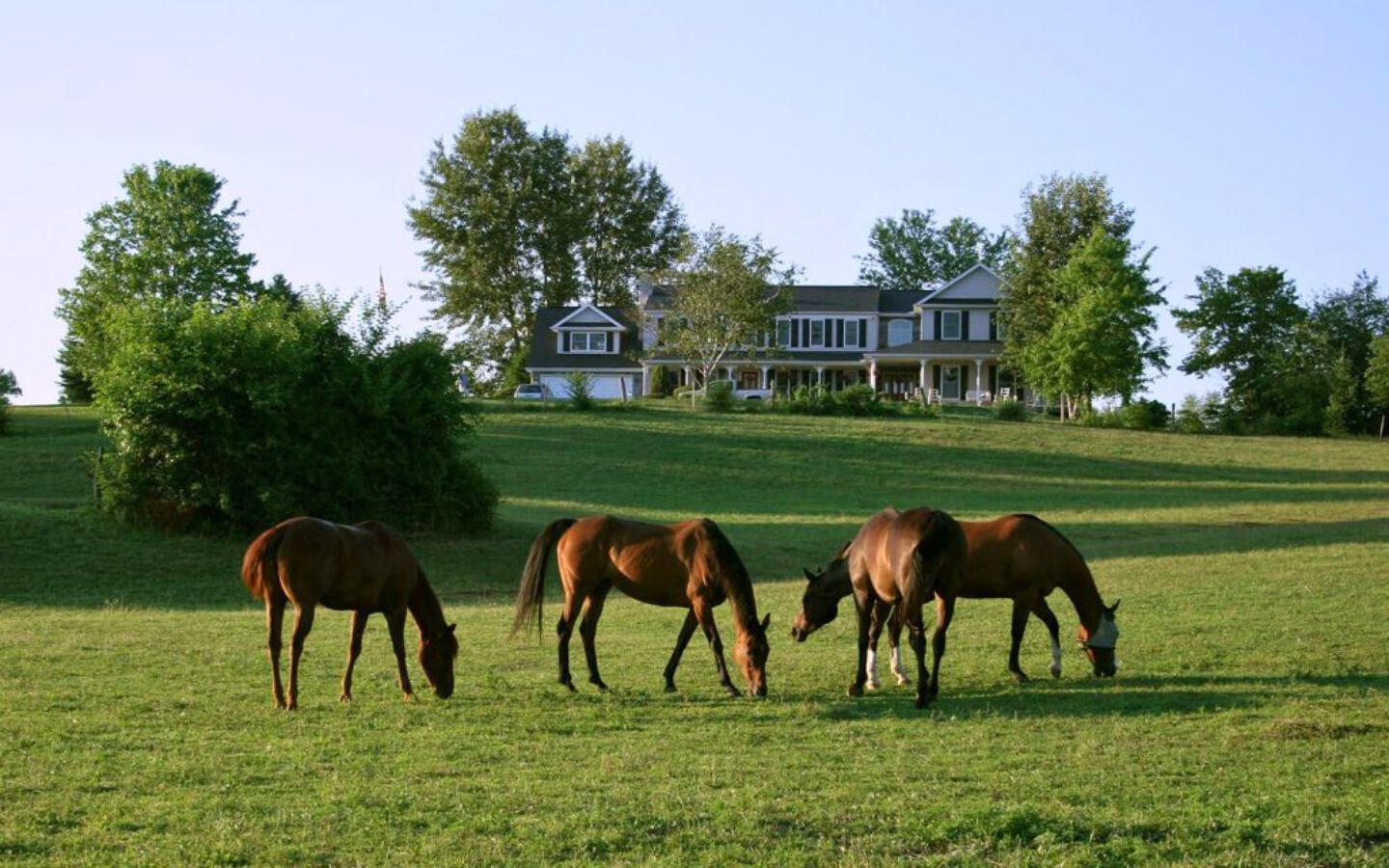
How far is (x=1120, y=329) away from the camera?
6425 cm

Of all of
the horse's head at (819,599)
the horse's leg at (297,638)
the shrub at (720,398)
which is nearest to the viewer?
the horse's leg at (297,638)

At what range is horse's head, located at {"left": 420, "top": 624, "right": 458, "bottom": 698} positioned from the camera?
11.8m

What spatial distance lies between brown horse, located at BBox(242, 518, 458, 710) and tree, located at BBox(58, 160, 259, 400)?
169 ft

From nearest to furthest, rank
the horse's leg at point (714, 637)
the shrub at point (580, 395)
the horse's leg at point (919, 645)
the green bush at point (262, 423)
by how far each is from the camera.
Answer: the horse's leg at point (919, 645) < the horse's leg at point (714, 637) < the green bush at point (262, 423) < the shrub at point (580, 395)

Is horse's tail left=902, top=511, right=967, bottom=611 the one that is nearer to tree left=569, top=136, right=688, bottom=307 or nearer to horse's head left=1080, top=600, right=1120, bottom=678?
horse's head left=1080, top=600, right=1120, bottom=678

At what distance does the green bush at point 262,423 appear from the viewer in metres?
26.1

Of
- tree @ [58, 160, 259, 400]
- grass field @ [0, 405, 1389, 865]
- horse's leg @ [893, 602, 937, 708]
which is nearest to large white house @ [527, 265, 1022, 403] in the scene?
tree @ [58, 160, 259, 400]

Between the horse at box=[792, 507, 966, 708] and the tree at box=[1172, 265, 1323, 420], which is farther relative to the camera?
the tree at box=[1172, 265, 1323, 420]

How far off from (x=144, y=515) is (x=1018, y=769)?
70.1ft

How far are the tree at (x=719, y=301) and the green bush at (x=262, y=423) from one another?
38.6 m

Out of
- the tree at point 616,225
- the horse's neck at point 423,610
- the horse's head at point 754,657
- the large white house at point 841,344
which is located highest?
the tree at point 616,225

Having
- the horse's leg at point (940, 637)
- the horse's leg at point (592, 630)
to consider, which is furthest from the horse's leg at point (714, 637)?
the horse's leg at point (940, 637)

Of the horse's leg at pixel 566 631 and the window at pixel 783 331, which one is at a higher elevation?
the window at pixel 783 331

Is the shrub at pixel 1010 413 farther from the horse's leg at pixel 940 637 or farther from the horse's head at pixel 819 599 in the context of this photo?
the horse's leg at pixel 940 637
